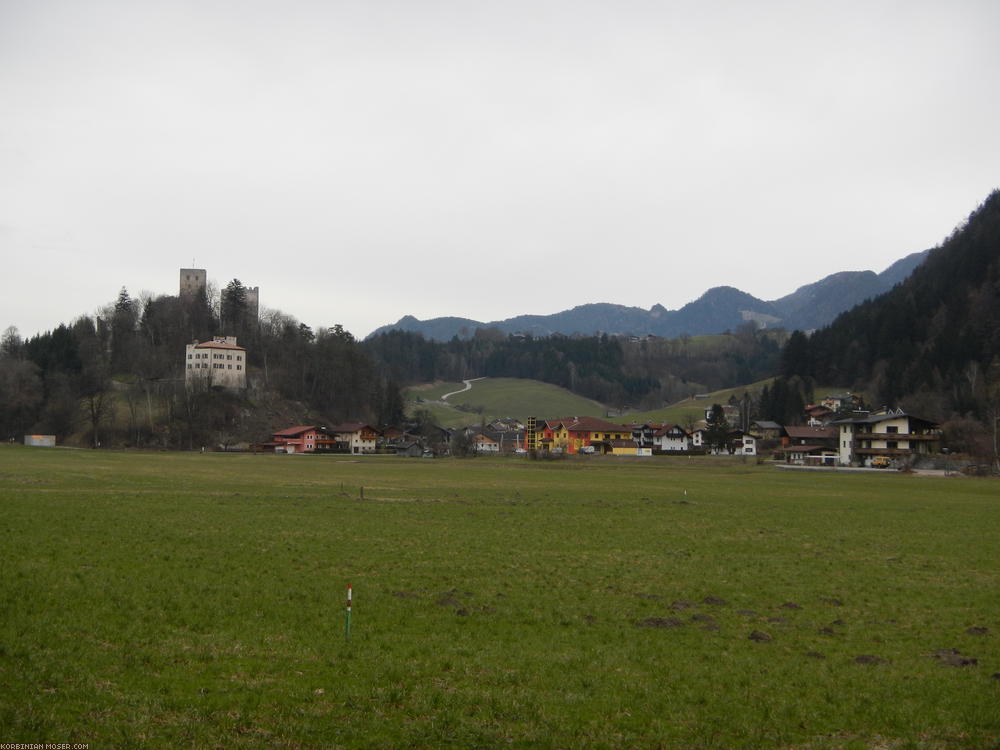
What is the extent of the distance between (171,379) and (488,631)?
139m

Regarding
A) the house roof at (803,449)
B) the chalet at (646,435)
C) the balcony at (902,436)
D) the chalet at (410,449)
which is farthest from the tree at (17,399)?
the balcony at (902,436)

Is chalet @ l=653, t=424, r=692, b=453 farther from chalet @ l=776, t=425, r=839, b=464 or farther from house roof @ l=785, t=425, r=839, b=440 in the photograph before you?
house roof @ l=785, t=425, r=839, b=440

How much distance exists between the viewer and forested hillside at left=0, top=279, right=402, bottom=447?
122m

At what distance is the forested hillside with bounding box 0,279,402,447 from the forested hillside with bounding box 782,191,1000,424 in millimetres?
95817

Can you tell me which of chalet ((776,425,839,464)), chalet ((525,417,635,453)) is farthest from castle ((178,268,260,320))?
chalet ((776,425,839,464))

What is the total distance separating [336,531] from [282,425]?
113871 mm

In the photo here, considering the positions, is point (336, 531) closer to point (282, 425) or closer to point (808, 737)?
point (808, 737)

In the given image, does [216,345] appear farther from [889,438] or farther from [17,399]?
[889,438]

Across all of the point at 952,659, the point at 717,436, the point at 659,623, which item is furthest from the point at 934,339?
the point at 659,623

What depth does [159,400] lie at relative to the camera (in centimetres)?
13450

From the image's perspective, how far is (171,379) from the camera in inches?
5492

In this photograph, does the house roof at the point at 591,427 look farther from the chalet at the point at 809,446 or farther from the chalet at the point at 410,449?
the chalet at the point at 809,446

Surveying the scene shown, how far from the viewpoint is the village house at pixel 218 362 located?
140 meters

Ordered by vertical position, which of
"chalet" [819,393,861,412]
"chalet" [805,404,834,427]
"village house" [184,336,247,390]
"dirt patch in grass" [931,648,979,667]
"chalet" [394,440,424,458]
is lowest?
"chalet" [394,440,424,458]
